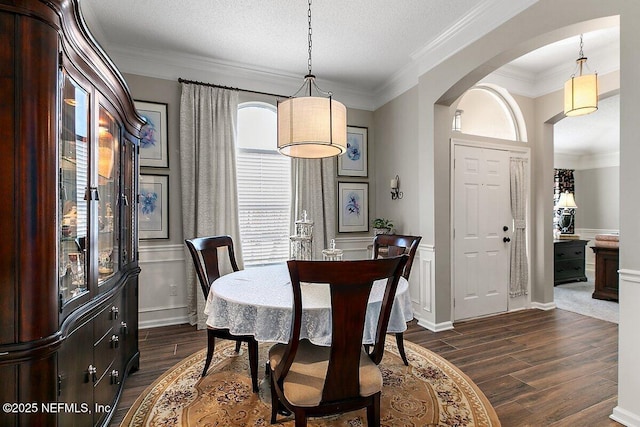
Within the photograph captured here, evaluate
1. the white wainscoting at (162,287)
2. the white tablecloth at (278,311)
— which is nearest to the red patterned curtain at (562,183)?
the white tablecloth at (278,311)

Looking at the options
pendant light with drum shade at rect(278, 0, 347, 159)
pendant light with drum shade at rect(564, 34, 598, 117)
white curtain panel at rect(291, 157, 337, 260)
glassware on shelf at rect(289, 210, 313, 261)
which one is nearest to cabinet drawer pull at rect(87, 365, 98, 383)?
glassware on shelf at rect(289, 210, 313, 261)

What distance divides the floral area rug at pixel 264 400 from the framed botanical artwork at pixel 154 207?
5.00ft

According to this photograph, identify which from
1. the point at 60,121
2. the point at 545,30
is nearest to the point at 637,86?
the point at 545,30

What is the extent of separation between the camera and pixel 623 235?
76.5 inches

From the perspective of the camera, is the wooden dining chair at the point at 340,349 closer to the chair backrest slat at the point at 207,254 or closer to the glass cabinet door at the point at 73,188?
the glass cabinet door at the point at 73,188

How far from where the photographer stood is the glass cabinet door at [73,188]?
1.36 meters

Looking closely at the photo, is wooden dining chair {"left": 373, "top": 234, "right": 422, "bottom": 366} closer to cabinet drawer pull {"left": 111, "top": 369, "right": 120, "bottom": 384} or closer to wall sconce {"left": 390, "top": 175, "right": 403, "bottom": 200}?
wall sconce {"left": 390, "top": 175, "right": 403, "bottom": 200}

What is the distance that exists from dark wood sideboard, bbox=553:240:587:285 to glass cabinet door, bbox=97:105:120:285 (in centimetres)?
641

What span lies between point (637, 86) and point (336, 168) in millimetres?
3053

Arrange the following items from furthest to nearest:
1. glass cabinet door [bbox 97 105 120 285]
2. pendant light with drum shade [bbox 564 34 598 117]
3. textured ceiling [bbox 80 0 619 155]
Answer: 1. pendant light with drum shade [bbox 564 34 598 117]
2. textured ceiling [bbox 80 0 619 155]
3. glass cabinet door [bbox 97 105 120 285]

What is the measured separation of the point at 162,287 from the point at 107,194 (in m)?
1.97

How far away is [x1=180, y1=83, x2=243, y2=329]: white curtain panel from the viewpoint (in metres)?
3.62

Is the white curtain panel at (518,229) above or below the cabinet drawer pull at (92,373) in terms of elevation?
above

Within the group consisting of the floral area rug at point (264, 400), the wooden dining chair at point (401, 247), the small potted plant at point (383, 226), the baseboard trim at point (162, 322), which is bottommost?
the floral area rug at point (264, 400)
